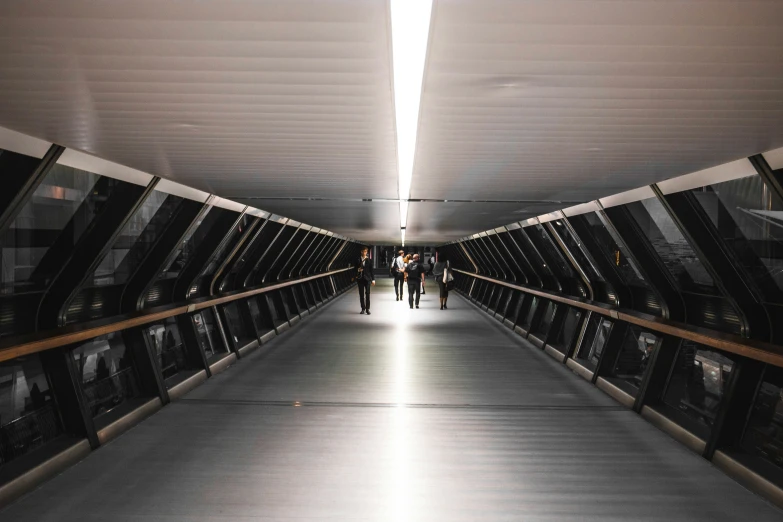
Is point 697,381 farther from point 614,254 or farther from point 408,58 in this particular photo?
point 408,58

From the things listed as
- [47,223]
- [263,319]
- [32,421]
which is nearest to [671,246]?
[47,223]

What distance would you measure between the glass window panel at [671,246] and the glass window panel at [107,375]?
5.41 meters

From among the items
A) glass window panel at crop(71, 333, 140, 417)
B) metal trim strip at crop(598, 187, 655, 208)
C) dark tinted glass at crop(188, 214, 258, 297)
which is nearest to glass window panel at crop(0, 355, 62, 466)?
glass window panel at crop(71, 333, 140, 417)

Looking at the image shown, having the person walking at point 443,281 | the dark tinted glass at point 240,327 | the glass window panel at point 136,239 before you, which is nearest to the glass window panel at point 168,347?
the glass window panel at point 136,239

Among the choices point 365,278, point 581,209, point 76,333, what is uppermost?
point 581,209

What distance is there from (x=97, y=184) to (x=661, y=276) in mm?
5315

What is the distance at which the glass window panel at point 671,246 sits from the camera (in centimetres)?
545

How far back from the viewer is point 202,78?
2445mm

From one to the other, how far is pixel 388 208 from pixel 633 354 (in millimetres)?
3801

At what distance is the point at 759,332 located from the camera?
4.61 m

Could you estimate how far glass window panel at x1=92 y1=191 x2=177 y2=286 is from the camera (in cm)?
559

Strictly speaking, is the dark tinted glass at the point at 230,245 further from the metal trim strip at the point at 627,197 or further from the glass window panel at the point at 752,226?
the glass window panel at the point at 752,226

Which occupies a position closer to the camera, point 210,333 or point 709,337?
point 709,337

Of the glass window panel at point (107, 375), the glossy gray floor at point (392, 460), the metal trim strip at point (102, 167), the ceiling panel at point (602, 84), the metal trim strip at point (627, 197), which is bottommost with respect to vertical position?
the glass window panel at point (107, 375)
